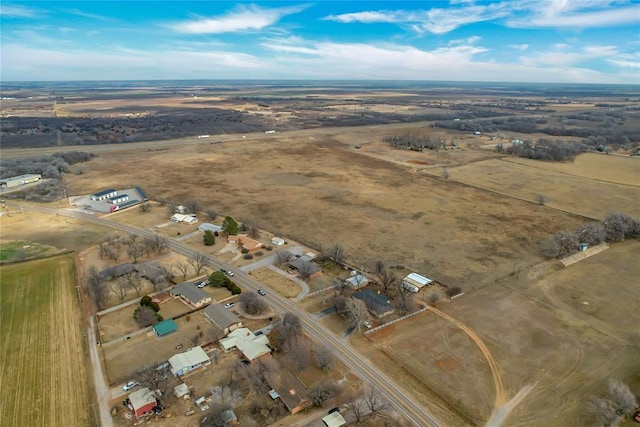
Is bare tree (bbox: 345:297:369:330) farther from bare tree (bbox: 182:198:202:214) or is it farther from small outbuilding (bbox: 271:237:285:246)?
bare tree (bbox: 182:198:202:214)

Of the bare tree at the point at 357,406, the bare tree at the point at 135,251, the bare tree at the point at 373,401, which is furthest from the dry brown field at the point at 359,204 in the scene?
the bare tree at the point at 357,406

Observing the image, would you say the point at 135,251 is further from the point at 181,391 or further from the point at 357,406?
the point at 357,406

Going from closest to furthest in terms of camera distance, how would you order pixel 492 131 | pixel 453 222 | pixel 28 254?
pixel 28 254 → pixel 453 222 → pixel 492 131

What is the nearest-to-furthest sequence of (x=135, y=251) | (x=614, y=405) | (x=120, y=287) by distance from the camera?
(x=614, y=405), (x=120, y=287), (x=135, y=251)

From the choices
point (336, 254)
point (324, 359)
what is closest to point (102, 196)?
point (336, 254)

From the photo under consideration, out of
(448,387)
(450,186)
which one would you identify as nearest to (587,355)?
(448,387)

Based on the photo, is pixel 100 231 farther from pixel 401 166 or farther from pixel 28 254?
pixel 401 166

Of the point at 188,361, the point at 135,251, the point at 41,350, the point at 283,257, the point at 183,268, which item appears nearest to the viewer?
the point at 188,361
